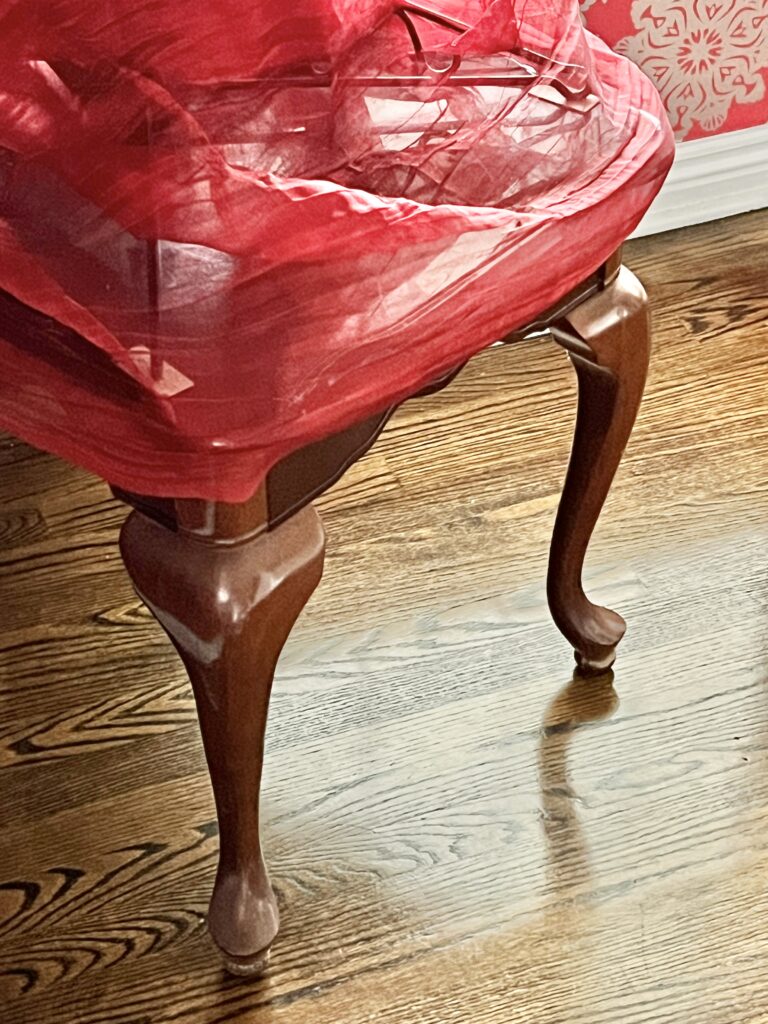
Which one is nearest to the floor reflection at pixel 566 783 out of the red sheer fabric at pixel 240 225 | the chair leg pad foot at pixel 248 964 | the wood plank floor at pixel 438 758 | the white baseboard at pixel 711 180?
the wood plank floor at pixel 438 758

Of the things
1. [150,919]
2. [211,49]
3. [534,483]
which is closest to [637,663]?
[534,483]

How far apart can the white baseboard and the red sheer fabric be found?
96 cm

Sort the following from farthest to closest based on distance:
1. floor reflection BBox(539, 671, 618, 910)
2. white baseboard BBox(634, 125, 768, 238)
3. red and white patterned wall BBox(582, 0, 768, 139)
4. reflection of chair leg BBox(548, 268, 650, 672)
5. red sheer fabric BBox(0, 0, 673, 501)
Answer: white baseboard BBox(634, 125, 768, 238) → red and white patterned wall BBox(582, 0, 768, 139) → floor reflection BBox(539, 671, 618, 910) → reflection of chair leg BBox(548, 268, 650, 672) → red sheer fabric BBox(0, 0, 673, 501)

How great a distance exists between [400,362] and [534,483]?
0.66 meters

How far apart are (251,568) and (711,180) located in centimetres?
114

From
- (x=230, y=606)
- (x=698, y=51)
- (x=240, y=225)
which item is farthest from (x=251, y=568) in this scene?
(x=698, y=51)

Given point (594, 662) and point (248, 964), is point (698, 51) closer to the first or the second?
point (594, 662)


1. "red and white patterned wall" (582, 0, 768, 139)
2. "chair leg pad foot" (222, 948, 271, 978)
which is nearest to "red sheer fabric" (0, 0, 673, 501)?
"chair leg pad foot" (222, 948, 271, 978)

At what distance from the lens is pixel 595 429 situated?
0.97 metres

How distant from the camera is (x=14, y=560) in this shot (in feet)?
4.15

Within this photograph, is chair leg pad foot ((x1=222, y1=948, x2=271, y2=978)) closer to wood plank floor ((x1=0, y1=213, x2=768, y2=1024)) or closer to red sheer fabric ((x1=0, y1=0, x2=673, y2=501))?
wood plank floor ((x1=0, y1=213, x2=768, y2=1024))

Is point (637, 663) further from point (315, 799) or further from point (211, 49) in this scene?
point (211, 49)

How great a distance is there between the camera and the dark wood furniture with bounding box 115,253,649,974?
0.72 meters

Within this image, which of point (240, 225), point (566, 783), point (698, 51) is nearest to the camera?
point (240, 225)
